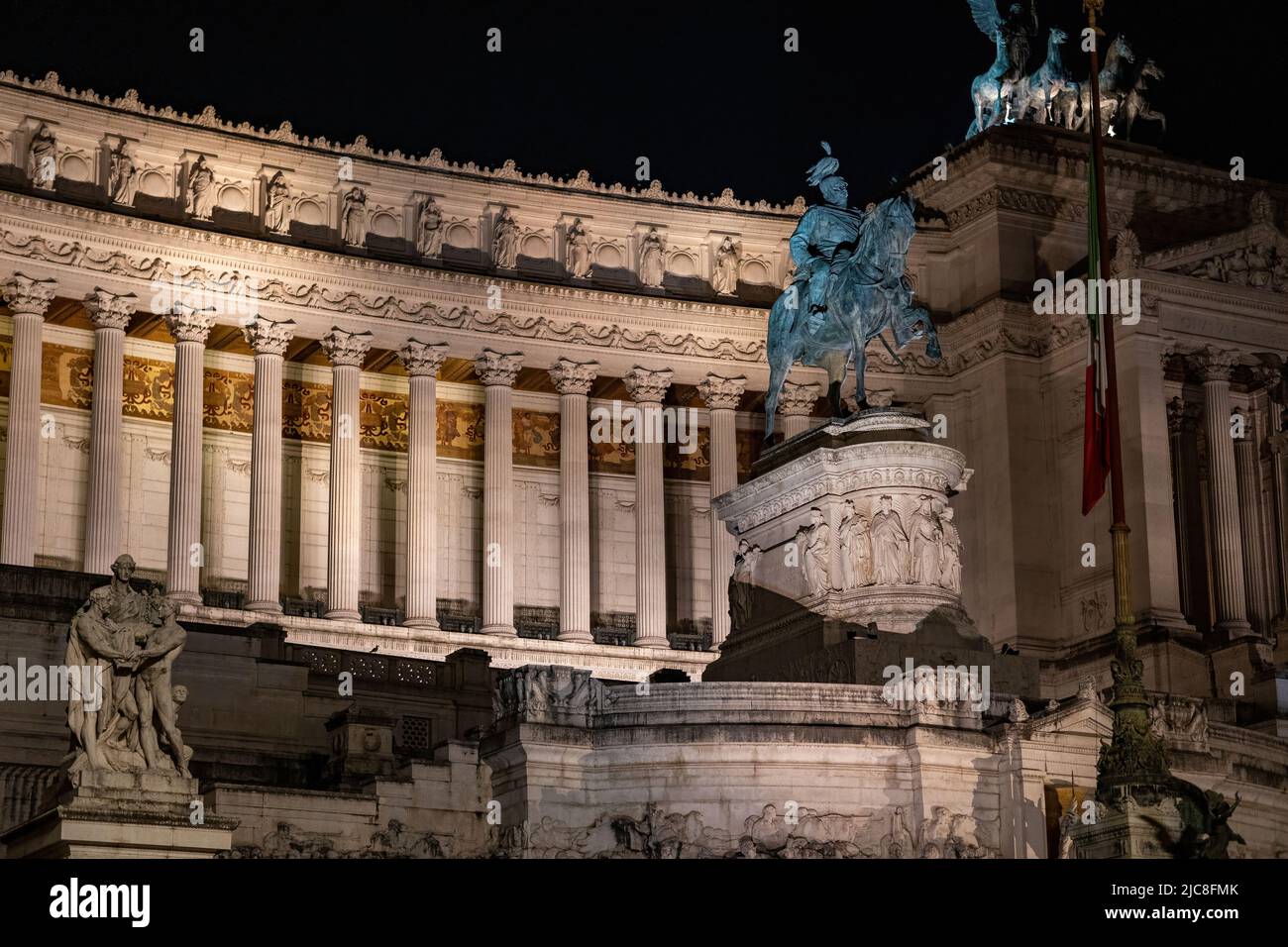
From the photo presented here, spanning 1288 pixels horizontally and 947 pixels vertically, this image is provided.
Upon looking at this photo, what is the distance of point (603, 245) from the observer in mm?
72562

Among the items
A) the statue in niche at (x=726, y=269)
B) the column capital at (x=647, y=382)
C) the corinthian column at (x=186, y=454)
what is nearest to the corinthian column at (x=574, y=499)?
the column capital at (x=647, y=382)

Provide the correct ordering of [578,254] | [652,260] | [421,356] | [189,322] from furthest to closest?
[652,260] < [578,254] < [421,356] < [189,322]

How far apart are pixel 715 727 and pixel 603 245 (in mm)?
37592

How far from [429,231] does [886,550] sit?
96.8ft

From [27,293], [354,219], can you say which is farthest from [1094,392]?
[354,219]

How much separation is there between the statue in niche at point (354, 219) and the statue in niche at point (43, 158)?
852 centimetres

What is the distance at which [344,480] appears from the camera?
6588cm

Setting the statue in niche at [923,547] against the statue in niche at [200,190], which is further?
the statue in niche at [200,190]

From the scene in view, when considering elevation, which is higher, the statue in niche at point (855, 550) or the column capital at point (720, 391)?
the column capital at point (720, 391)

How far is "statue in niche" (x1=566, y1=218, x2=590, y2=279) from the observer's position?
7119 centimetres

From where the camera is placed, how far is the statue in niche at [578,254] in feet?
234

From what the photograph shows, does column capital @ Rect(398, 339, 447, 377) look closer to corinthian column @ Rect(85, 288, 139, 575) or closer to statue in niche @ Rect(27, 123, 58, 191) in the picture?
corinthian column @ Rect(85, 288, 139, 575)

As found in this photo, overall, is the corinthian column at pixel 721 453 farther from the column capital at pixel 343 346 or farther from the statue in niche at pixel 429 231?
the column capital at pixel 343 346

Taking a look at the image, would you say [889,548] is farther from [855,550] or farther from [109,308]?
[109,308]
